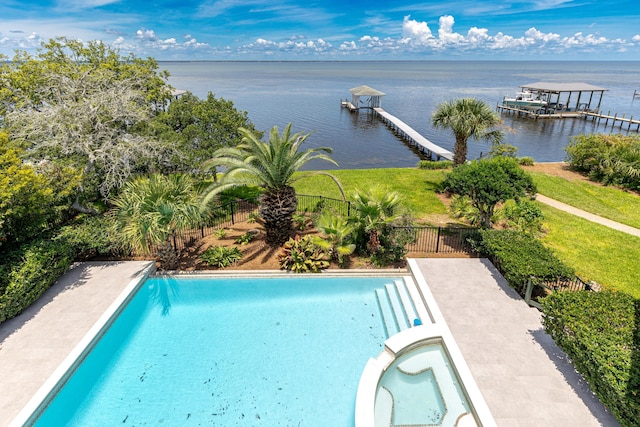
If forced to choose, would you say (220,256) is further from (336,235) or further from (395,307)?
(395,307)

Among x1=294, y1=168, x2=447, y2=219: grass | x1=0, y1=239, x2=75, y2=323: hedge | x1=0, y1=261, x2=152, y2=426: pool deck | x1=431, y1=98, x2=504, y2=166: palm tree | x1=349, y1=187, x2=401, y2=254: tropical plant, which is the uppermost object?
x1=431, y1=98, x2=504, y2=166: palm tree

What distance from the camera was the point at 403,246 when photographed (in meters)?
15.0

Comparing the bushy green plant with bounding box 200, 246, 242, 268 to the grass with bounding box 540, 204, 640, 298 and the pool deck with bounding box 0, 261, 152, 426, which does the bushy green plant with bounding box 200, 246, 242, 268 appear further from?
the grass with bounding box 540, 204, 640, 298

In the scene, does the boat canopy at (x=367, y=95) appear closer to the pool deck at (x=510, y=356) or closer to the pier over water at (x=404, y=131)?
the pier over water at (x=404, y=131)

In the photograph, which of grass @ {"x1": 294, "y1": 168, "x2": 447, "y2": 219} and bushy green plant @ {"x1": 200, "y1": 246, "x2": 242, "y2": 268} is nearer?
bushy green plant @ {"x1": 200, "y1": 246, "x2": 242, "y2": 268}

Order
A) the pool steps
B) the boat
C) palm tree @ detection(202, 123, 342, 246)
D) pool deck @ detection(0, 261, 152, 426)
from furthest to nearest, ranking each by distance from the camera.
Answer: the boat, palm tree @ detection(202, 123, 342, 246), the pool steps, pool deck @ detection(0, 261, 152, 426)

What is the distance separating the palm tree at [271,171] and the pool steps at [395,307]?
510 centimetres

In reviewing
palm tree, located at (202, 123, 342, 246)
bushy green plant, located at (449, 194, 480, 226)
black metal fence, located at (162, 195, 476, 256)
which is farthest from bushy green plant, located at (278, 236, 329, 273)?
bushy green plant, located at (449, 194, 480, 226)

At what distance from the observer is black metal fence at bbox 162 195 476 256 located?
51.2ft

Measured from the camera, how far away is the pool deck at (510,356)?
7992 millimetres

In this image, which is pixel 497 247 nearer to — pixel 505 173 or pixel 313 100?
pixel 505 173

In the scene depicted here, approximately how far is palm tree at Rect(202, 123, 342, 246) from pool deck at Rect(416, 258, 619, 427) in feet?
20.9

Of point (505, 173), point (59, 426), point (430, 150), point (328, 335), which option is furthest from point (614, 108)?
point (59, 426)

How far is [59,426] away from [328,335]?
7.04 metres
